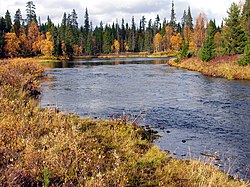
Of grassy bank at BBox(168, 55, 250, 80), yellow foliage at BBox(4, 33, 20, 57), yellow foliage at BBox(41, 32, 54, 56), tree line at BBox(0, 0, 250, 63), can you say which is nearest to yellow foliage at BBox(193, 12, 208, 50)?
tree line at BBox(0, 0, 250, 63)

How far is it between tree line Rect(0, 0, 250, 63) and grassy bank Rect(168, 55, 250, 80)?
1.50 metres

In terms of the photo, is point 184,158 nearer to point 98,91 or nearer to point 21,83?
point 21,83

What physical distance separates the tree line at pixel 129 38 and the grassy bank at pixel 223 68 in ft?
4.93

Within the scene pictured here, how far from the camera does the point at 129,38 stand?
12912 cm

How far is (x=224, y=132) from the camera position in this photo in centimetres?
1330

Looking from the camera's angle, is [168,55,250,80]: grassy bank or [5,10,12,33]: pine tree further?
[5,10,12,33]: pine tree

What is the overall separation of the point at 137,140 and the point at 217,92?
50.3ft

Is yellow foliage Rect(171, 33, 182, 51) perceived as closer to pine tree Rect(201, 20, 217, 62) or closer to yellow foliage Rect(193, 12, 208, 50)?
yellow foliage Rect(193, 12, 208, 50)

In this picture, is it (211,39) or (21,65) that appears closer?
(21,65)

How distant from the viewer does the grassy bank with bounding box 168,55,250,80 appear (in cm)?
3359

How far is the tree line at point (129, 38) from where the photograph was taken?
44.9 meters

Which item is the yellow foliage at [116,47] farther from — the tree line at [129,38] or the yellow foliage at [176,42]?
the yellow foliage at [176,42]

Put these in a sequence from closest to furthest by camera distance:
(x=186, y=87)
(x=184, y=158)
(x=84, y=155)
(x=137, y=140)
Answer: (x=84, y=155) < (x=184, y=158) < (x=137, y=140) < (x=186, y=87)

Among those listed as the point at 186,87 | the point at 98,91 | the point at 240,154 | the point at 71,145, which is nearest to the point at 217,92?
the point at 186,87
